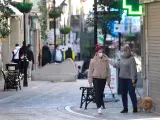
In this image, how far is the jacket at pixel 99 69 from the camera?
15023 millimetres

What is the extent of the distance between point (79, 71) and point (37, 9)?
9831mm

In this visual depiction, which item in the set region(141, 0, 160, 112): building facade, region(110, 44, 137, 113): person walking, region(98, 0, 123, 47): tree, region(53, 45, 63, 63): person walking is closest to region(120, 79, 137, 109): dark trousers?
region(110, 44, 137, 113): person walking

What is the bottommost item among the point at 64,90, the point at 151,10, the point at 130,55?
the point at 64,90

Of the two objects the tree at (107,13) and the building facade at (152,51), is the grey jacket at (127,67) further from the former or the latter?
the tree at (107,13)

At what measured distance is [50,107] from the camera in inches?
666

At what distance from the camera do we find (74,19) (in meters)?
59.7

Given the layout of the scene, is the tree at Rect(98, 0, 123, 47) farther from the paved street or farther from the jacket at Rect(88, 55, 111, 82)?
the jacket at Rect(88, 55, 111, 82)

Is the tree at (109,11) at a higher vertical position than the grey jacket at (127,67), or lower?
higher

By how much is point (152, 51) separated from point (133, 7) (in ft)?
4.54

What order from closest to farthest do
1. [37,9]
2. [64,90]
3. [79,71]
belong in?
[64,90]
[79,71]
[37,9]

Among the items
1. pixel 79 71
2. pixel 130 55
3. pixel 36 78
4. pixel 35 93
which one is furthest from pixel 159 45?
pixel 79 71

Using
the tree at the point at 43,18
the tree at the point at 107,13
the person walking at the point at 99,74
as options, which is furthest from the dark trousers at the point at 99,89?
the tree at the point at 43,18

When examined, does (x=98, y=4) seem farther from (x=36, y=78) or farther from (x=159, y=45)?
(x=36, y=78)

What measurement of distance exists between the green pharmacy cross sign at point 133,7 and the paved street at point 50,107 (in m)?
2.74
